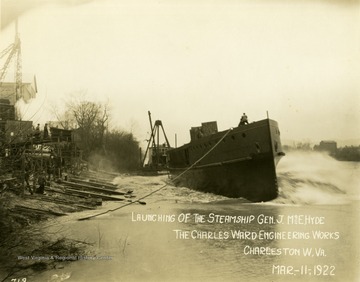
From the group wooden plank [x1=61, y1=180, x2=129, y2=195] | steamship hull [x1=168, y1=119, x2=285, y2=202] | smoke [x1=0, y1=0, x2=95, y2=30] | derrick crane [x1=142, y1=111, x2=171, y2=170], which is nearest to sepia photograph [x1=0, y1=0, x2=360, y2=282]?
smoke [x1=0, y1=0, x2=95, y2=30]

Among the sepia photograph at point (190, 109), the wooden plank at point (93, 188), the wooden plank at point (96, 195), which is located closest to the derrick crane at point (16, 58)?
the sepia photograph at point (190, 109)

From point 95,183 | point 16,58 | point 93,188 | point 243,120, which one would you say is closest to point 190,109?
point 243,120

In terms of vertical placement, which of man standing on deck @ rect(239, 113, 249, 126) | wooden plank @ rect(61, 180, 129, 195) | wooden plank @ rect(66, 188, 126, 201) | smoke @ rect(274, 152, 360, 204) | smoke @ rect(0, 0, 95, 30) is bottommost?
wooden plank @ rect(66, 188, 126, 201)

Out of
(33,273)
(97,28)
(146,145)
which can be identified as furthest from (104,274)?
(97,28)

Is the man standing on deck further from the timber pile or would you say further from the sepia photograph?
the timber pile

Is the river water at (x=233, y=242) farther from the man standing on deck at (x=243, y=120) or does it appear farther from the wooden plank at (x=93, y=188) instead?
the wooden plank at (x=93, y=188)

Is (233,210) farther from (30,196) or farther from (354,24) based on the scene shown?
(30,196)
